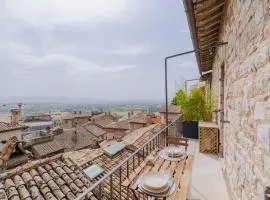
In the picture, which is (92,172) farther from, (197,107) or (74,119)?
→ (74,119)

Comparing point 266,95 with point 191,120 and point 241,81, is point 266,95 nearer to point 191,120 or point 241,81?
point 241,81

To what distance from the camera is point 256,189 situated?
80.7 inches

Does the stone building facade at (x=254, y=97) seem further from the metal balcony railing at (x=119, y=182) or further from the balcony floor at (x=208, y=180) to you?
the metal balcony railing at (x=119, y=182)

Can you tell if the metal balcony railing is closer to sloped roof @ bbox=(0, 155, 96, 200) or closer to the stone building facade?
sloped roof @ bbox=(0, 155, 96, 200)

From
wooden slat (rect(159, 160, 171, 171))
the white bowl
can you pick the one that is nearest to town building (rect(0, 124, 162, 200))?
wooden slat (rect(159, 160, 171, 171))

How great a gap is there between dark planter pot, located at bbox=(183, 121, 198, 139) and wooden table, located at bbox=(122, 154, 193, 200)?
5.11 metres

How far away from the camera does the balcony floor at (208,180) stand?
3.96 meters

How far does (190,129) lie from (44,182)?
5.77 meters

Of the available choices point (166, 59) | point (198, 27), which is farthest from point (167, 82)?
point (198, 27)

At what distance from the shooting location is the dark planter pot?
351 inches

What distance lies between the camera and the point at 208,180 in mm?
4645

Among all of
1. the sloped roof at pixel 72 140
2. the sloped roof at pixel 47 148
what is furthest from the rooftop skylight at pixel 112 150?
the sloped roof at pixel 72 140

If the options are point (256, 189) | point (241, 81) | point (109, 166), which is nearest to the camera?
point (256, 189)

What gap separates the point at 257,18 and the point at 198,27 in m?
2.90
